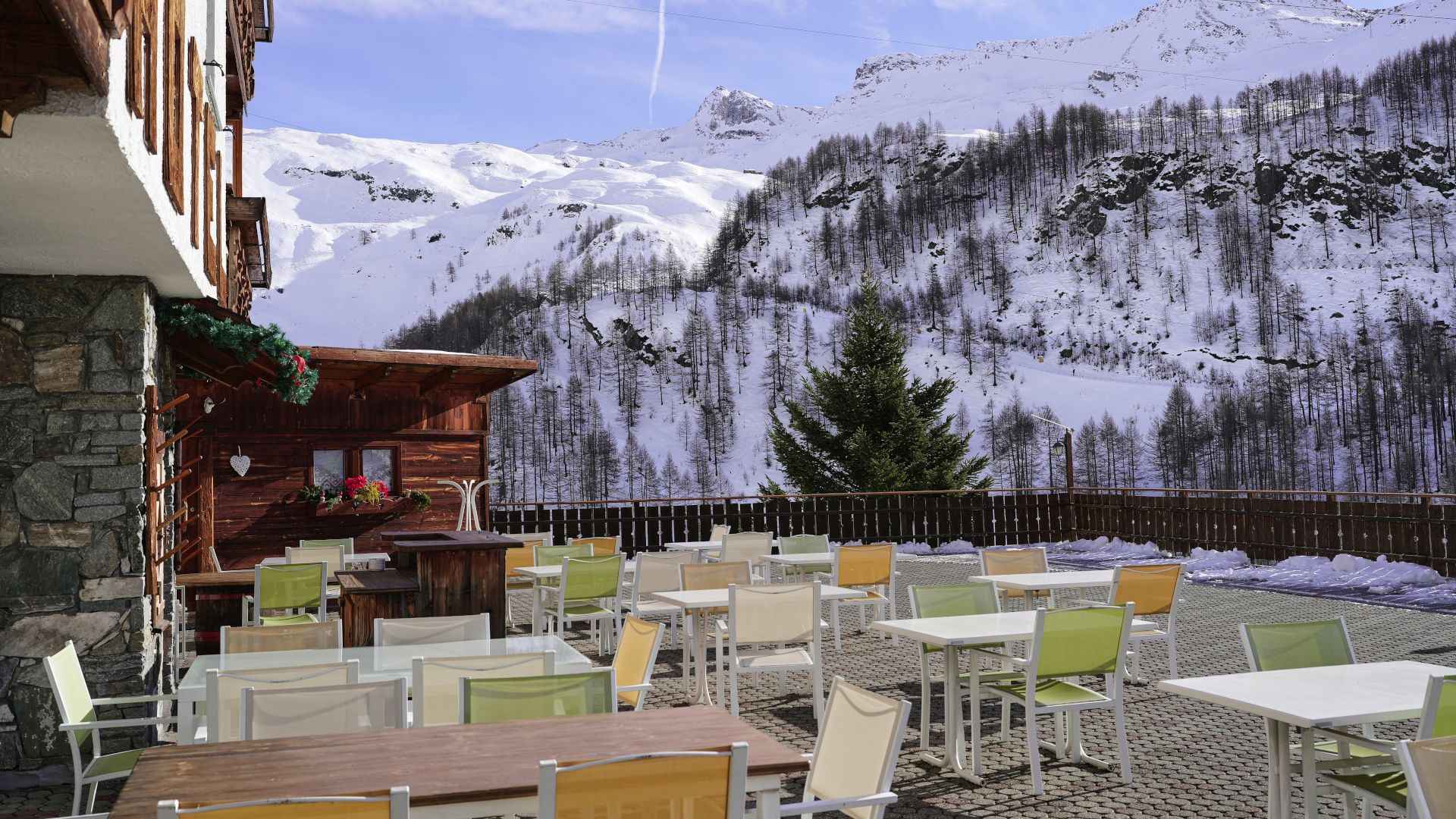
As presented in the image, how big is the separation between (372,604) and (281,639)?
5.97ft

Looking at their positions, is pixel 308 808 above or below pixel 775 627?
above

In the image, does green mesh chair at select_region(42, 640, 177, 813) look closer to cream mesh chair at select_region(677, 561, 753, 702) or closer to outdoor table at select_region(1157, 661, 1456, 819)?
cream mesh chair at select_region(677, 561, 753, 702)

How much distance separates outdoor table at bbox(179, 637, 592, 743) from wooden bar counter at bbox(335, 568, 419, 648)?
1.73 meters

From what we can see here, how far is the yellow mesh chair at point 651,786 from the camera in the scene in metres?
2.36

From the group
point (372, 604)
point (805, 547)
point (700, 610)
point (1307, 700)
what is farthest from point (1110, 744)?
point (805, 547)

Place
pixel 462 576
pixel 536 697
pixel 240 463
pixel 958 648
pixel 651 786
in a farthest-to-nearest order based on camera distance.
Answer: pixel 240 463, pixel 462 576, pixel 958 648, pixel 536 697, pixel 651 786

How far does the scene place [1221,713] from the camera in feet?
19.8

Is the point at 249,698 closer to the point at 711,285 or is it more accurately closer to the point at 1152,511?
the point at 1152,511

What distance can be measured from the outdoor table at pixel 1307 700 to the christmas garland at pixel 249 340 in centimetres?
531

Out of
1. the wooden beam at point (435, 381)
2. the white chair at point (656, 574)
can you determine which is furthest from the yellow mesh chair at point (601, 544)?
the wooden beam at point (435, 381)

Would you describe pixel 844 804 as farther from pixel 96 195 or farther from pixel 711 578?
pixel 711 578

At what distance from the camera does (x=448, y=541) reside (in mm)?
6926

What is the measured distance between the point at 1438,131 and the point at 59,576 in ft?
362

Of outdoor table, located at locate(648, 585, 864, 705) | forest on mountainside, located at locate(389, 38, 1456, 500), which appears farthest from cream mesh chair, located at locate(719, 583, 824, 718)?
forest on mountainside, located at locate(389, 38, 1456, 500)
